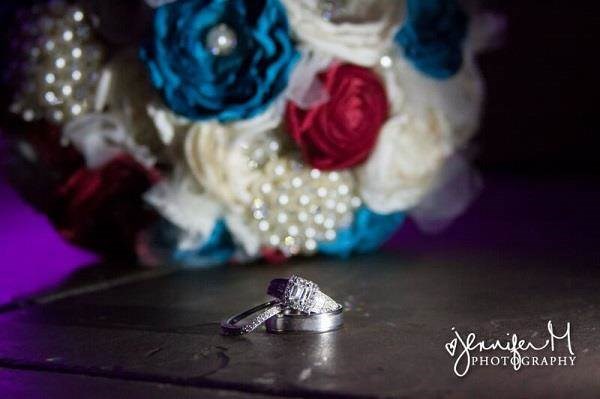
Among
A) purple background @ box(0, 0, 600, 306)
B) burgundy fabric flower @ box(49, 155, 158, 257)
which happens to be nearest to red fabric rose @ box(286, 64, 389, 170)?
burgundy fabric flower @ box(49, 155, 158, 257)

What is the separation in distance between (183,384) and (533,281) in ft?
1.75

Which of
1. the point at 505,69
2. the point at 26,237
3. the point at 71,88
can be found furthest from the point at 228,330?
the point at 505,69

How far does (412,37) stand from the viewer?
1.31m

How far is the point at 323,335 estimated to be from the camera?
896mm

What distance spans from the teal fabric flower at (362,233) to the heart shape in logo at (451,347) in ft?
1.69

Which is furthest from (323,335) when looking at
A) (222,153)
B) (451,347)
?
(222,153)

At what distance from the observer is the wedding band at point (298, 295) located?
91cm

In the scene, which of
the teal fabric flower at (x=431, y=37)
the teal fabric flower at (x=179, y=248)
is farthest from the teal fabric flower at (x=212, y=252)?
the teal fabric flower at (x=431, y=37)

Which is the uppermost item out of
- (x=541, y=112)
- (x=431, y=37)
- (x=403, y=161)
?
(x=431, y=37)

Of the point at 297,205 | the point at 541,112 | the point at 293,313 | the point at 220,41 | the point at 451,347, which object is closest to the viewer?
the point at 451,347

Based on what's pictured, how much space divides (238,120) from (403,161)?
244mm

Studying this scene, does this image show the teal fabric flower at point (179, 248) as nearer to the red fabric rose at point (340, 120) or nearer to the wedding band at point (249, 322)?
the red fabric rose at point (340, 120)

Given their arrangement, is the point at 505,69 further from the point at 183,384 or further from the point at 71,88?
the point at 183,384

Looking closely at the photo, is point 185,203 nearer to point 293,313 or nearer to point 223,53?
point 223,53
